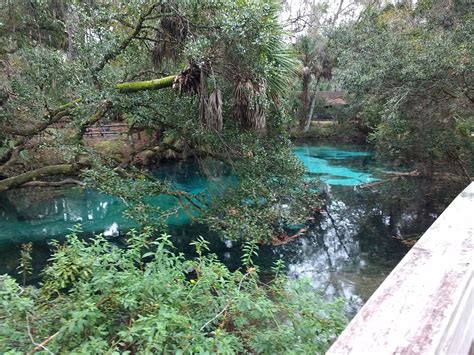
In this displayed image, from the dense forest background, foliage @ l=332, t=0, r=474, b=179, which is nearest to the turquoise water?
foliage @ l=332, t=0, r=474, b=179

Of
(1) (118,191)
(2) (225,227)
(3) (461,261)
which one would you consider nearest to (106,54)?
(1) (118,191)

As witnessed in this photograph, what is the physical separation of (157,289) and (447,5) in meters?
Result: 9.29

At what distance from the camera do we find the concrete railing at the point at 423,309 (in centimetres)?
67

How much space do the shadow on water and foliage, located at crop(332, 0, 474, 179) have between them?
1.41m

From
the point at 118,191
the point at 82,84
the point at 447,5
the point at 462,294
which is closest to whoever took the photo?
the point at 462,294

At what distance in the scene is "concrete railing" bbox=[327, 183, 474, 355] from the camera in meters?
0.67

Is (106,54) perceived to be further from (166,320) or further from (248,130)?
(166,320)

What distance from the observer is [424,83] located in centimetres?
736

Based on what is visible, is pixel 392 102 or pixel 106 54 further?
pixel 392 102

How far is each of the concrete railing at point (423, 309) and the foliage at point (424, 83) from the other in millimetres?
6679

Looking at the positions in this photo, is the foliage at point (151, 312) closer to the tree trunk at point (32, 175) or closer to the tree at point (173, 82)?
the tree at point (173, 82)

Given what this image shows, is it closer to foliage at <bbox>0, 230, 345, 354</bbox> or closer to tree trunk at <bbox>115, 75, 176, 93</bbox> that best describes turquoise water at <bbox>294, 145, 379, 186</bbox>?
tree trunk at <bbox>115, 75, 176, 93</bbox>

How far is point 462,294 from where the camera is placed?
2.67 ft

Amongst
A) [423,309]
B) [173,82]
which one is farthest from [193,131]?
[423,309]
